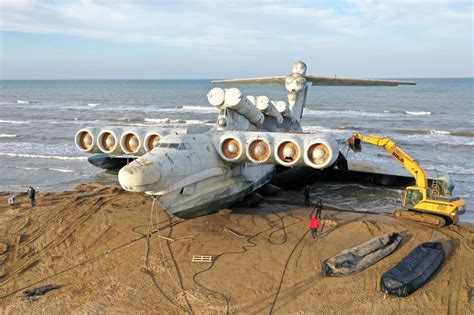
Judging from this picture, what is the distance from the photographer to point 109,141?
1525 centimetres

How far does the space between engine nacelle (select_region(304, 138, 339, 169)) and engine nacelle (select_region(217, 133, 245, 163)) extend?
7.37ft

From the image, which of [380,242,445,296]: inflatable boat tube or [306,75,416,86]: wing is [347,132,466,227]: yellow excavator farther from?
[306,75,416,86]: wing

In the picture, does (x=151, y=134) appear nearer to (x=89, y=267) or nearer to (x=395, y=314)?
(x=89, y=267)

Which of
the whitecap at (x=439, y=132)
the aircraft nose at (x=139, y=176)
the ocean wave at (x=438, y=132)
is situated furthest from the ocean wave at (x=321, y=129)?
the aircraft nose at (x=139, y=176)

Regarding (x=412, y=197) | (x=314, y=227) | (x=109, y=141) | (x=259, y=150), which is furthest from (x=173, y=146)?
(x=412, y=197)

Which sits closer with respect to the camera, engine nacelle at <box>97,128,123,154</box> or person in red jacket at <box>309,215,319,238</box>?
person in red jacket at <box>309,215,319,238</box>

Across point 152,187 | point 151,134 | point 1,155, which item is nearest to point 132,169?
point 152,187

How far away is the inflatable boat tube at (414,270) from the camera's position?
10125 millimetres

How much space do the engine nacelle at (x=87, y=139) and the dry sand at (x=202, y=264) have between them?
234 cm

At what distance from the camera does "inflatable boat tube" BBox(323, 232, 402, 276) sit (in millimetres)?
11320

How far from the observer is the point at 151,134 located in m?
14.9

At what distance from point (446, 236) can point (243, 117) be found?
8.70m

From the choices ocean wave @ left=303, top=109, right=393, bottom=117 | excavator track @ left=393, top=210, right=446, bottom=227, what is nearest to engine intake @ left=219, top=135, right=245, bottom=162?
excavator track @ left=393, top=210, right=446, bottom=227

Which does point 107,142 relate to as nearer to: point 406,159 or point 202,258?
point 202,258
